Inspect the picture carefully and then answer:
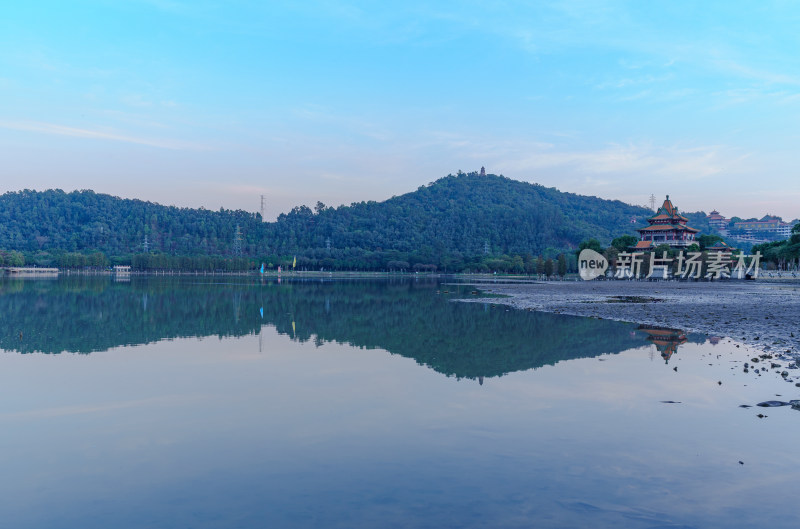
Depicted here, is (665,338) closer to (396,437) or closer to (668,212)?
(396,437)

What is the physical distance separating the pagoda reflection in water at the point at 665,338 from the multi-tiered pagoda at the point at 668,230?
98.4 meters

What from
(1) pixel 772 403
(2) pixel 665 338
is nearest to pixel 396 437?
(1) pixel 772 403

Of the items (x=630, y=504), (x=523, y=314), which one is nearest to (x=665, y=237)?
(x=523, y=314)

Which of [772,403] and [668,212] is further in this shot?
[668,212]

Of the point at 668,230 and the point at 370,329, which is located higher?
the point at 668,230

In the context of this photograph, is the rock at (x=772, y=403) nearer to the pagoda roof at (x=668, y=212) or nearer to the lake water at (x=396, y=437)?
the lake water at (x=396, y=437)

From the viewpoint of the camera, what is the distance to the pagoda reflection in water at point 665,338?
20.1 m

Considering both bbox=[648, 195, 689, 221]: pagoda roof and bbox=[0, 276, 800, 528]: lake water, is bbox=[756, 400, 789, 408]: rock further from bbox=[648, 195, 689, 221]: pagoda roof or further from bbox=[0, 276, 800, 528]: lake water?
bbox=[648, 195, 689, 221]: pagoda roof

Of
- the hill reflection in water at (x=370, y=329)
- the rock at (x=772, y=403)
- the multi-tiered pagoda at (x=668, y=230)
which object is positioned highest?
the multi-tiered pagoda at (x=668, y=230)

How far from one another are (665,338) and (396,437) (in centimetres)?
1663

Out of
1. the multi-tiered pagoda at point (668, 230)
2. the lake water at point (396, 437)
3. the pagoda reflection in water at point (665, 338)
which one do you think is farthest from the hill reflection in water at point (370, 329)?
the multi-tiered pagoda at point (668, 230)

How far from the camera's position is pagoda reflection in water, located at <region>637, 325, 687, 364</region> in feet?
65.9

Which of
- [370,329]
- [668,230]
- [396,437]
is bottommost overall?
[370,329]

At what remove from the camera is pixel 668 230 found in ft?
397
